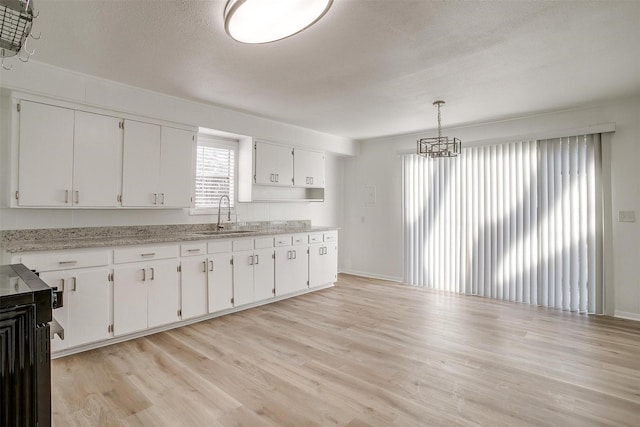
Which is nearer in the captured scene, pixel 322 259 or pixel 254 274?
pixel 254 274

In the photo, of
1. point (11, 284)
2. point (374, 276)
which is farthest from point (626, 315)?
point (11, 284)

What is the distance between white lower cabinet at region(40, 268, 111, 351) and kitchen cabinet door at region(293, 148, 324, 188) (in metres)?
2.98

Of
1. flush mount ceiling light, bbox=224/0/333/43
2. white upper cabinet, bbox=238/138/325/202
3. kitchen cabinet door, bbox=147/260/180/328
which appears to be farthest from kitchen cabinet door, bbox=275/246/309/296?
flush mount ceiling light, bbox=224/0/333/43

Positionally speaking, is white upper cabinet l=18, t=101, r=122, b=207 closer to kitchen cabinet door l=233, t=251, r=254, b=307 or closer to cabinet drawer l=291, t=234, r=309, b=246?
kitchen cabinet door l=233, t=251, r=254, b=307

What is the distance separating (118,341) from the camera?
10.4 feet

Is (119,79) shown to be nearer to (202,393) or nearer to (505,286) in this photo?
(202,393)

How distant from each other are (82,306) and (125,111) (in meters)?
1.91

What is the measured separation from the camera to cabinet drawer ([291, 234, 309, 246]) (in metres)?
4.85

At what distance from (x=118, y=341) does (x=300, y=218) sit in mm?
3298

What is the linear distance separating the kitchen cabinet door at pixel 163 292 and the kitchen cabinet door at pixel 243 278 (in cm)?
71

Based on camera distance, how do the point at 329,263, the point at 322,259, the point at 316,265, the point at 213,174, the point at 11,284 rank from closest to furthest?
1. the point at 11,284
2. the point at 213,174
3. the point at 316,265
4. the point at 322,259
5. the point at 329,263

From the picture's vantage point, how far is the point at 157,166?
369 centimetres

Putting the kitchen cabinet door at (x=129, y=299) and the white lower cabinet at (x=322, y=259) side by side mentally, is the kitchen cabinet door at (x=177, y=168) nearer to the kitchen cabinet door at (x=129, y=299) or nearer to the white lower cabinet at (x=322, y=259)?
the kitchen cabinet door at (x=129, y=299)

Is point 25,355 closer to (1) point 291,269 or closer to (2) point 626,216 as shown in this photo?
(1) point 291,269
